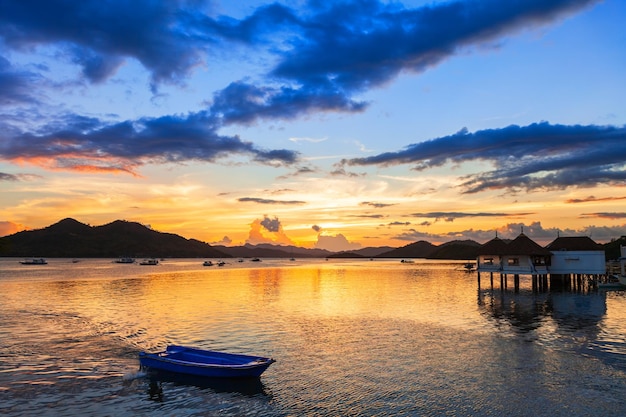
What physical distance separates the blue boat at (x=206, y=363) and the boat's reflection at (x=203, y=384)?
30cm

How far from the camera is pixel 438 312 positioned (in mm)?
49188

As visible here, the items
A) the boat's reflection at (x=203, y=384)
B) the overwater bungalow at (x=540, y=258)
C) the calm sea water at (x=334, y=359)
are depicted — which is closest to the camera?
the calm sea water at (x=334, y=359)

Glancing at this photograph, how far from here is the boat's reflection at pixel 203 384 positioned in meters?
22.4

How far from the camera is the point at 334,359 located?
28.6m

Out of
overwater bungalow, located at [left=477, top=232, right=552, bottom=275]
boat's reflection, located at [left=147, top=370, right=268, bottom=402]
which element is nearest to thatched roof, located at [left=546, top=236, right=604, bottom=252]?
overwater bungalow, located at [left=477, top=232, right=552, bottom=275]

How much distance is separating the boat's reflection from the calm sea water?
109mm

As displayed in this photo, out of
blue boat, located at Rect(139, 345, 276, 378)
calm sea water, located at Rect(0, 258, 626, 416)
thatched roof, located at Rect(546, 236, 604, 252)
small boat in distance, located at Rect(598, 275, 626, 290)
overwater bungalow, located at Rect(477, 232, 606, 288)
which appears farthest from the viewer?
thatched roof, located at Rect(546, 236, 604, 252)

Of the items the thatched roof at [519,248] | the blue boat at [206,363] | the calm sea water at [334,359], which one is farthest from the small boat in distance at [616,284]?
the blue boat at [206,363]

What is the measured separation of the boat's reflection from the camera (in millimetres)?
22422

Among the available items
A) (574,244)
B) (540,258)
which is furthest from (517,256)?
(574,244)

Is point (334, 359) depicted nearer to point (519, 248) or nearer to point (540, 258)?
point (519, 248)

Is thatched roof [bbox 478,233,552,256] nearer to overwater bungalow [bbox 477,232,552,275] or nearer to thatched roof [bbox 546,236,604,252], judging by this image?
overwater bungalow [bbox 477,232,552,275]

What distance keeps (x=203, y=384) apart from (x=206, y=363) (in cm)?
134

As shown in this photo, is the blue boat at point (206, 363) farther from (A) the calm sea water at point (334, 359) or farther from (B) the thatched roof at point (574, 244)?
(B) the thatched roof at point (574, 244)
